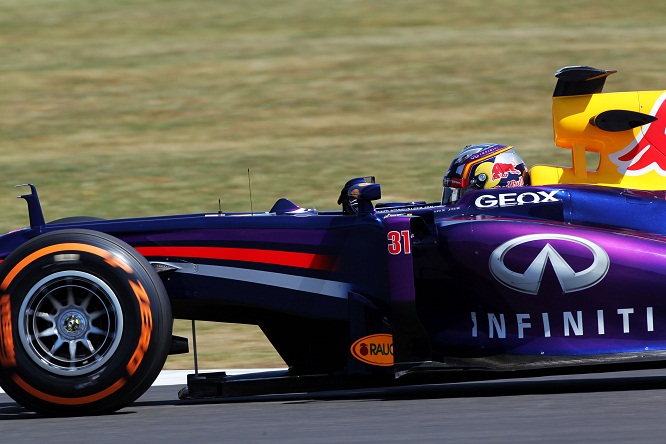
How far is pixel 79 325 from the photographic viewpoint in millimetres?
5145

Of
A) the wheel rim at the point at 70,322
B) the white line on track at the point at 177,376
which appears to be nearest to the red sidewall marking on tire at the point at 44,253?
the wheel rim at the point at 70,322

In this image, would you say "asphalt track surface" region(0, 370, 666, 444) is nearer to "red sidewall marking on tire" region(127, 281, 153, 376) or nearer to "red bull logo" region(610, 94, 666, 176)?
"red sidewall marking on tire" region(127, 281, 153, 376)

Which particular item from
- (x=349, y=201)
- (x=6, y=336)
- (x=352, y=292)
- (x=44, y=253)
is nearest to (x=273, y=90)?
(x=349, y=201)

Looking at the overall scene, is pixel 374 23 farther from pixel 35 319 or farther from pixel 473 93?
pixel 35 319

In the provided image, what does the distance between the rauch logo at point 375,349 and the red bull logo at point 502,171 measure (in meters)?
1.35

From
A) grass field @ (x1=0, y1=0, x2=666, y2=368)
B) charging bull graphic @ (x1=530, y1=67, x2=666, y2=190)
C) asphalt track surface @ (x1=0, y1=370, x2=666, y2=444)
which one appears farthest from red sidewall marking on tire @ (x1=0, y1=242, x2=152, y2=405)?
grass field @ (x1=0, y1=0, x2=666, y2=368)

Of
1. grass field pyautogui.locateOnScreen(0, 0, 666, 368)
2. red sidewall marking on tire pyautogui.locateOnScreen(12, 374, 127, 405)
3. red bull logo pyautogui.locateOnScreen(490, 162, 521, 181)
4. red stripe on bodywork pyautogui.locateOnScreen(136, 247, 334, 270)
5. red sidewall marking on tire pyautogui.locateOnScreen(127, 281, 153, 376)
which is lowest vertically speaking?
red sidewall marking on tire pyautogui.locateOnScreen(12, 374, 127, 405)

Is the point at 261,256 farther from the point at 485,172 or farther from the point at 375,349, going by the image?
the point at 485,172

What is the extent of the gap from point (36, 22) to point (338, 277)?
674 inches

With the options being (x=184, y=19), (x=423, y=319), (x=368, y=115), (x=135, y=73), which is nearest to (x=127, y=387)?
(x=423, y=319)

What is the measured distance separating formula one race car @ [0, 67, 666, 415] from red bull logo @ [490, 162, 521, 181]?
48cm

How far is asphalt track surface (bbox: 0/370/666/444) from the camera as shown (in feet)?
14.3

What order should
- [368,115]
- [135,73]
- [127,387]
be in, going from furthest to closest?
[135,73]
[368,115]
[127,387]

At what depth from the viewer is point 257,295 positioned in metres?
5.43
